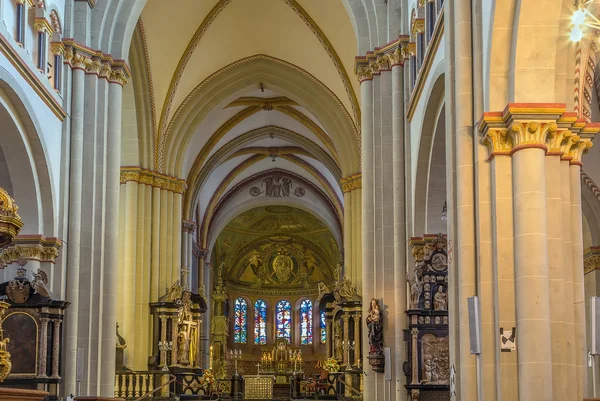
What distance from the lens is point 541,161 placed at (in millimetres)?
11703

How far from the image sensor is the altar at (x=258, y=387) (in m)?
34.0

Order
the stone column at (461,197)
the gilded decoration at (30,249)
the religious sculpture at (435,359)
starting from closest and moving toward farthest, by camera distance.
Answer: the stone column at (461,197), the religious sculpture at (435,359), the gilded decoration at (30,249)

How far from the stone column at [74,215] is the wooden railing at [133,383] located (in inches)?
315

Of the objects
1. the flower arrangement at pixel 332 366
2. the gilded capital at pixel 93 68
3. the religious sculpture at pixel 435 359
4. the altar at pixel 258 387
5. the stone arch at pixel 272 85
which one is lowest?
the altar at pixel 258 387

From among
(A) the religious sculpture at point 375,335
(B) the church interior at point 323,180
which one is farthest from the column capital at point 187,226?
(A) the religious sculpture at point 375,335

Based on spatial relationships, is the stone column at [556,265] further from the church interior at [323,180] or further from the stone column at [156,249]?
the stone column at [156,249]

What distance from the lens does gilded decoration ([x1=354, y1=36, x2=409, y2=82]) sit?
21.4 metres

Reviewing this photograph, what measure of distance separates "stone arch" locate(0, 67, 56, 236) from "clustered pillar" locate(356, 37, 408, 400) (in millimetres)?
6916

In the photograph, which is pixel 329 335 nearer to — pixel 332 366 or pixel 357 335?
pixel 332 366

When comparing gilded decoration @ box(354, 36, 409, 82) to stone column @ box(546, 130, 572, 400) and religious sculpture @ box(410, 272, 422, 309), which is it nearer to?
religious sculpture @ box(410, 272, 422, 309)

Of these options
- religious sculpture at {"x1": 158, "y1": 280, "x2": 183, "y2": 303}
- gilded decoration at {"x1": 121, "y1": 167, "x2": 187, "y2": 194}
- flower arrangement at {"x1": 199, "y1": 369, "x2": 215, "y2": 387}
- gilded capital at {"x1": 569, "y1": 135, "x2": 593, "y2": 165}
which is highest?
gilded decoration at {"x1": 121, "y1": 167, "x2": 187, "y2": 194}

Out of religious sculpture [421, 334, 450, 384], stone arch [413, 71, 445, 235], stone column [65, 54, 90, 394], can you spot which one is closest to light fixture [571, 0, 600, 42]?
stone arch [413, 71, 445, 235]

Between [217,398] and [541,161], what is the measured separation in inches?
826

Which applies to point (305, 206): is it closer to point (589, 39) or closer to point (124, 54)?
point (124, 54)
